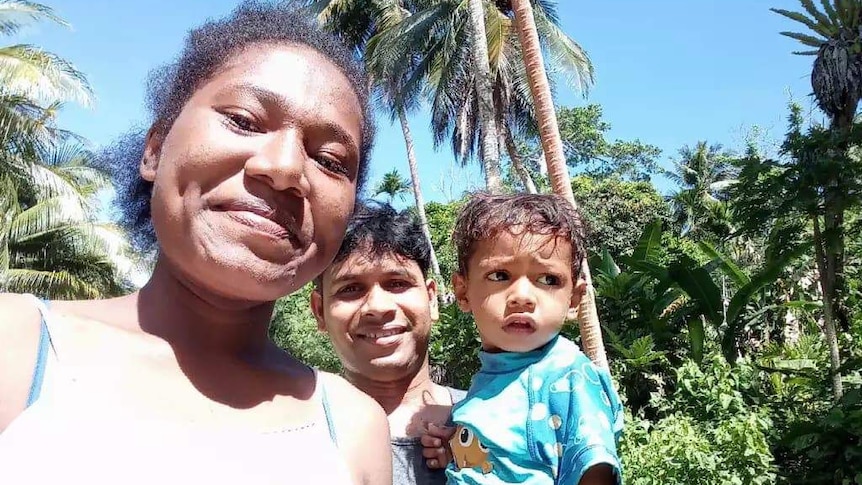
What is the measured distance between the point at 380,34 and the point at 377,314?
18.7 meters

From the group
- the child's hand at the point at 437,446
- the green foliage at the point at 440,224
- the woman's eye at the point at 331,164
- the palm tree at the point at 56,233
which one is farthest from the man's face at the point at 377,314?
the green foliage at the point at 440,224

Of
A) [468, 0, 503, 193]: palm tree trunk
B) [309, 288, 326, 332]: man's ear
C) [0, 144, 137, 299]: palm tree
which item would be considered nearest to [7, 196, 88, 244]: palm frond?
[0, 144, 137, 299]: palm tree

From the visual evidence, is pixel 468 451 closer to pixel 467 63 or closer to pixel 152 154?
pixel 152 154

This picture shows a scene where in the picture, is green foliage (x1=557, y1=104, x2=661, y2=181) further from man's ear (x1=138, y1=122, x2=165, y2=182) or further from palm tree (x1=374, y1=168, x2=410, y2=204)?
man's ear (x1=138, y1=122, x2=165, y2=182)

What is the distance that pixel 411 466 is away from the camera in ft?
6.96

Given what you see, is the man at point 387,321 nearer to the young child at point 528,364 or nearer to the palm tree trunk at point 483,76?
the young child at point 528,364

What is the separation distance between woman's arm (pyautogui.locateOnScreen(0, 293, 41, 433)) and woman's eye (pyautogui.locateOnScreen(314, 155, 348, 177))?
23.2 inches

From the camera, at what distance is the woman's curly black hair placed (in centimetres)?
149

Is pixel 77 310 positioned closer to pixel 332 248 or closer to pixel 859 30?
pixel 332 248

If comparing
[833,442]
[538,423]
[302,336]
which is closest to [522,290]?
[538,423]

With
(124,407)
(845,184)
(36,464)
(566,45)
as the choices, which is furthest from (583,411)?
(566,45)

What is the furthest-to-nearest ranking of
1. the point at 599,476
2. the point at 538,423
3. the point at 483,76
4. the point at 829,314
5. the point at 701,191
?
the point at 701,191 < the point at 483,76 < the point at 829,314 < the point at 538,423 < the point at 599,476

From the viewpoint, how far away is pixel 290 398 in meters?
1.47

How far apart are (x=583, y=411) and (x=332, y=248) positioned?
865 mm
